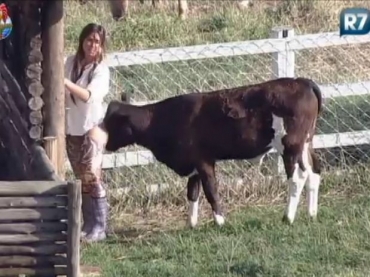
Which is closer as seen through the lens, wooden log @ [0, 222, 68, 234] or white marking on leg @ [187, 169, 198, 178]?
wooden log @ [0, 222, 68, 234]

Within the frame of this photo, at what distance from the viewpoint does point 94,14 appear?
17.5m

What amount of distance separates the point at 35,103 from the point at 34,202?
101 centimetres

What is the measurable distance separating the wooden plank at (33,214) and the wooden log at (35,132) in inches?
37.5

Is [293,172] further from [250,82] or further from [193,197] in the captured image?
[250,82]

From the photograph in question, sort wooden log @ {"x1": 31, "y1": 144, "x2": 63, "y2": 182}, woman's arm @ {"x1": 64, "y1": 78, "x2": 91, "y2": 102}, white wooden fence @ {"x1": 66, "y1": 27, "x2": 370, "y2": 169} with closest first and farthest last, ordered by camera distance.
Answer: wooden log @ {"x1": 31, "y1": 144, "x2": 63, "y2": 182}, woman's arm @ {"x1": 64, "y1": 78, "x2": 91, "y2": 102}, white wooden fence @ {"x1": 66, "y1": 27, "x2": 370, "y2": 169}

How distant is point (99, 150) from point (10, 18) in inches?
74.5

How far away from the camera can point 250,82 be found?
38.5 ft

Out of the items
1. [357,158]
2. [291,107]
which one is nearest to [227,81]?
[357,158]

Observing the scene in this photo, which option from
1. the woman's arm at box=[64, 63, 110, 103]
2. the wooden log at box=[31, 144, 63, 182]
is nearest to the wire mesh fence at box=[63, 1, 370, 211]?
the woman's arm at box=[64, 63, 110, 103]

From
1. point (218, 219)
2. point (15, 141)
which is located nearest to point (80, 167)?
point (218, 219)

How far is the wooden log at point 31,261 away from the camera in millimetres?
5934

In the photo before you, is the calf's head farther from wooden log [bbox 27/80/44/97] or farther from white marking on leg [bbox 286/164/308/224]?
wooden log [bbox 27/80/44/97]

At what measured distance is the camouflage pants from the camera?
8.32 metres

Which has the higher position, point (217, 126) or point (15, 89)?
point (15, 89)
